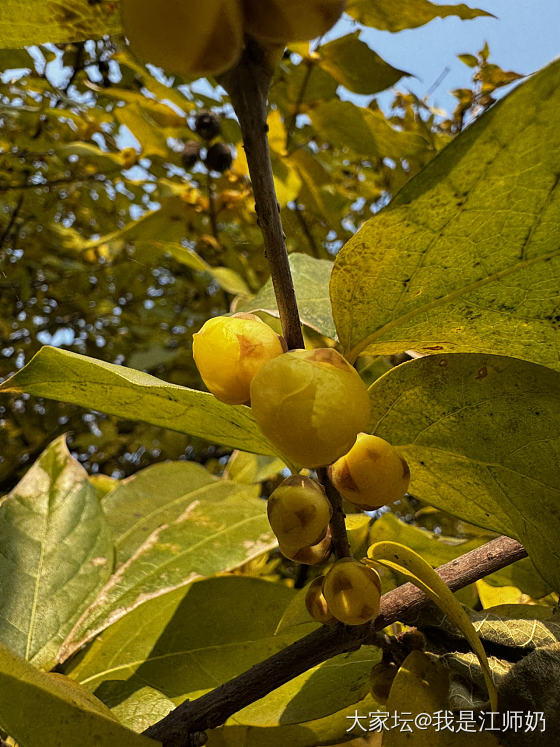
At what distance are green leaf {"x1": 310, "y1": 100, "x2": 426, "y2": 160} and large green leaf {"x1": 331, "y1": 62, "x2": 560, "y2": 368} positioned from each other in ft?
3.16

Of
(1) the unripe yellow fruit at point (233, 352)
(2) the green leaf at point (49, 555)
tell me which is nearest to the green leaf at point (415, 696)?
(1) the unripe yellow fruit at point (233, 352)

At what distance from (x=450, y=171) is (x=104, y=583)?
25.3 inches

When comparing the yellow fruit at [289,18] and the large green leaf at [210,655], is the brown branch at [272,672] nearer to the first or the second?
the large green leaf at [210,655]

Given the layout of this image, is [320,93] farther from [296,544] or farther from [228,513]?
[296,544]

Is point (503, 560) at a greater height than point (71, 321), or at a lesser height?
lesser

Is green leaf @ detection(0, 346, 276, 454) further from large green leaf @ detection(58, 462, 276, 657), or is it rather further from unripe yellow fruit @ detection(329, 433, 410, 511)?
large green leaf @ detection(58, 462, 276, 657)

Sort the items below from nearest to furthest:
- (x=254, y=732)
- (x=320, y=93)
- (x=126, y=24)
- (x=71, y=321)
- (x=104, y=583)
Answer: (x=126, y=24) → (x=254, y=732) → (x=104, y=583) → (x=320, y=93) → (x=71, y=321)

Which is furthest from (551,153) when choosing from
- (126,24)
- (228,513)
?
(228,513)

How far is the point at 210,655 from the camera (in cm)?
66

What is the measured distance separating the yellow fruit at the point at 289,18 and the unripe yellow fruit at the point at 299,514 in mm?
253

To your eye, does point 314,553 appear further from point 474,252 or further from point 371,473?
point 474,252

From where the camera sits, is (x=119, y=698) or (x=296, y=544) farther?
(x=119, y=698)

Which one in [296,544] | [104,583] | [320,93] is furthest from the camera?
[320,93]

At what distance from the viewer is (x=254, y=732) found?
58 centimetres
